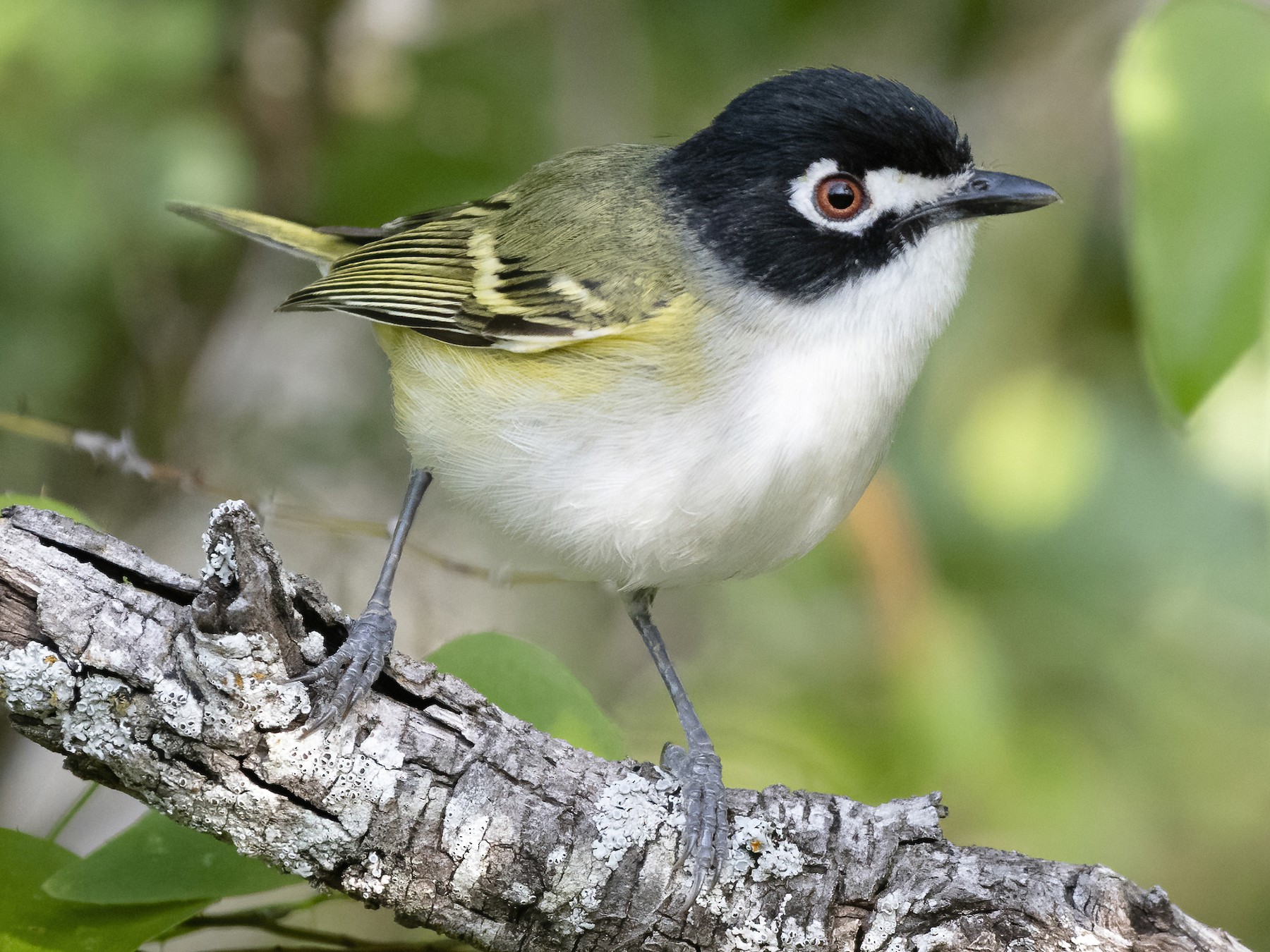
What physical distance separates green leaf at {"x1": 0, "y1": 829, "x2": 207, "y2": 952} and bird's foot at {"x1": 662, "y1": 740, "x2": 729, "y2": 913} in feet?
2.69

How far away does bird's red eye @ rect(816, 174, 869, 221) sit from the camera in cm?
252

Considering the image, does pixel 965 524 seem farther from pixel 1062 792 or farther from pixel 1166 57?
pixel 1166 57

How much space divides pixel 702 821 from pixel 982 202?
141 centimetres

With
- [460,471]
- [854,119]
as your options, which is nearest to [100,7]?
[460,471]

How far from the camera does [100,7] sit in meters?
3.74

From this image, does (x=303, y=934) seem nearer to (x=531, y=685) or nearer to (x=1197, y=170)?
(x=531, y=685)

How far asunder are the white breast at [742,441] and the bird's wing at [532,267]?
0.20 metres

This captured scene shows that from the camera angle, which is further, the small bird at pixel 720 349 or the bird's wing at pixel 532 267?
the bird's wing at pixel 532 267

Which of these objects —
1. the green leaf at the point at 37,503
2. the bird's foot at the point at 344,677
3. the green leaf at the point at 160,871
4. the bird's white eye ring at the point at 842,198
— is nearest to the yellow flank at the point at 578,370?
the bird's white eye ring at the point at 842,198

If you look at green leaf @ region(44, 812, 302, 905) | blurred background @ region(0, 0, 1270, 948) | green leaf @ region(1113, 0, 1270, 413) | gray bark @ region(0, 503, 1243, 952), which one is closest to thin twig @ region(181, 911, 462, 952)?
green leaf @ region(44, 812, 302, 905)

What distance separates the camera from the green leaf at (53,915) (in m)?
1.90

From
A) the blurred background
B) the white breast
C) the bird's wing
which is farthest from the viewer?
the blurred background

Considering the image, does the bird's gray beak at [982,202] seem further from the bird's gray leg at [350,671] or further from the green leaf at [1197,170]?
the bird's gray leg at [350,671]

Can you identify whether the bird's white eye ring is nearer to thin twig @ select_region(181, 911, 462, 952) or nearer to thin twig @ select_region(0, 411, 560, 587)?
thin twig @ select_region(0, 411, 560, 587)
